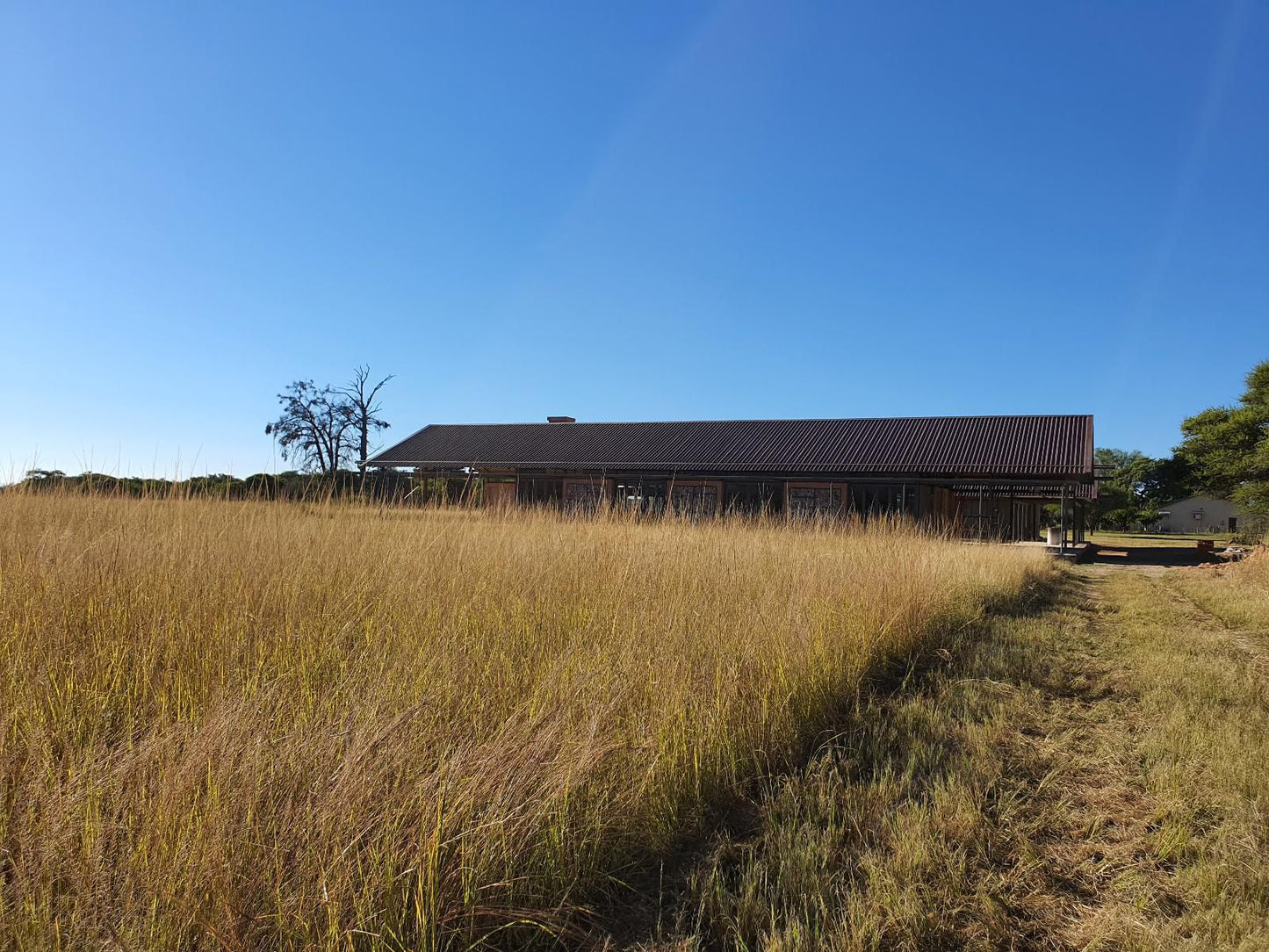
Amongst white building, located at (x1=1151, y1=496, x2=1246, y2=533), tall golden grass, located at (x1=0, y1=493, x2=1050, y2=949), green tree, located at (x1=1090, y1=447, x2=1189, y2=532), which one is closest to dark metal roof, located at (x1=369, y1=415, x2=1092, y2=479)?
tall golden grass, located at (x1=0, y1=493, x2=1050, y2=949)

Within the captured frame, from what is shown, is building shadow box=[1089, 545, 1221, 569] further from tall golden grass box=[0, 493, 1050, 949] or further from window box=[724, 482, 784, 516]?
tall golden grass box=[0, 493, 1050, 949]

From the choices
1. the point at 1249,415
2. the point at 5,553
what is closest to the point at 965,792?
the point at 5,553

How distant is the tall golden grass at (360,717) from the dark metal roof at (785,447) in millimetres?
17824

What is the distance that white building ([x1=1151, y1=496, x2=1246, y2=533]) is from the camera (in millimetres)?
57250

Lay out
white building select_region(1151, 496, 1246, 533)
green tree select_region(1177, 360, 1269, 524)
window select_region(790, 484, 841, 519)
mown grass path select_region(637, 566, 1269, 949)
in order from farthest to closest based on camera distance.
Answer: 1. white building select_region(1151, 496, 1246, 533)
2. green tree select_region(1177, 360, 1269, 524)
3. window select_region(790, 484, 841, 519)
4. mown grass path select_region(637, 566, 1269, 949)

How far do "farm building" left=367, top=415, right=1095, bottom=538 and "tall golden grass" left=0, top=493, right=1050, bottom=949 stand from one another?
1414 centimetres

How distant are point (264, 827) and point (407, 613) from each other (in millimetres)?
2009

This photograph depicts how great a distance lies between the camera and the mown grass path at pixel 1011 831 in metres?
2.08

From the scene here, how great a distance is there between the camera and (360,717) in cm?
248

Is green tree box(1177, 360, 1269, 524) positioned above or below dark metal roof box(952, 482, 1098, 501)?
above

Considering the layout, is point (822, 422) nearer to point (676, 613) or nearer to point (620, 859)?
point (676, 613)

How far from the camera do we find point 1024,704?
4246 mm

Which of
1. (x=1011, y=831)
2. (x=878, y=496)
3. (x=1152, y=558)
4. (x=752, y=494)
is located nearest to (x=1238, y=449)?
(x=1152, y=558)

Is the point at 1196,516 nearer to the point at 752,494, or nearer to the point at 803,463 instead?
the point at 803,463
